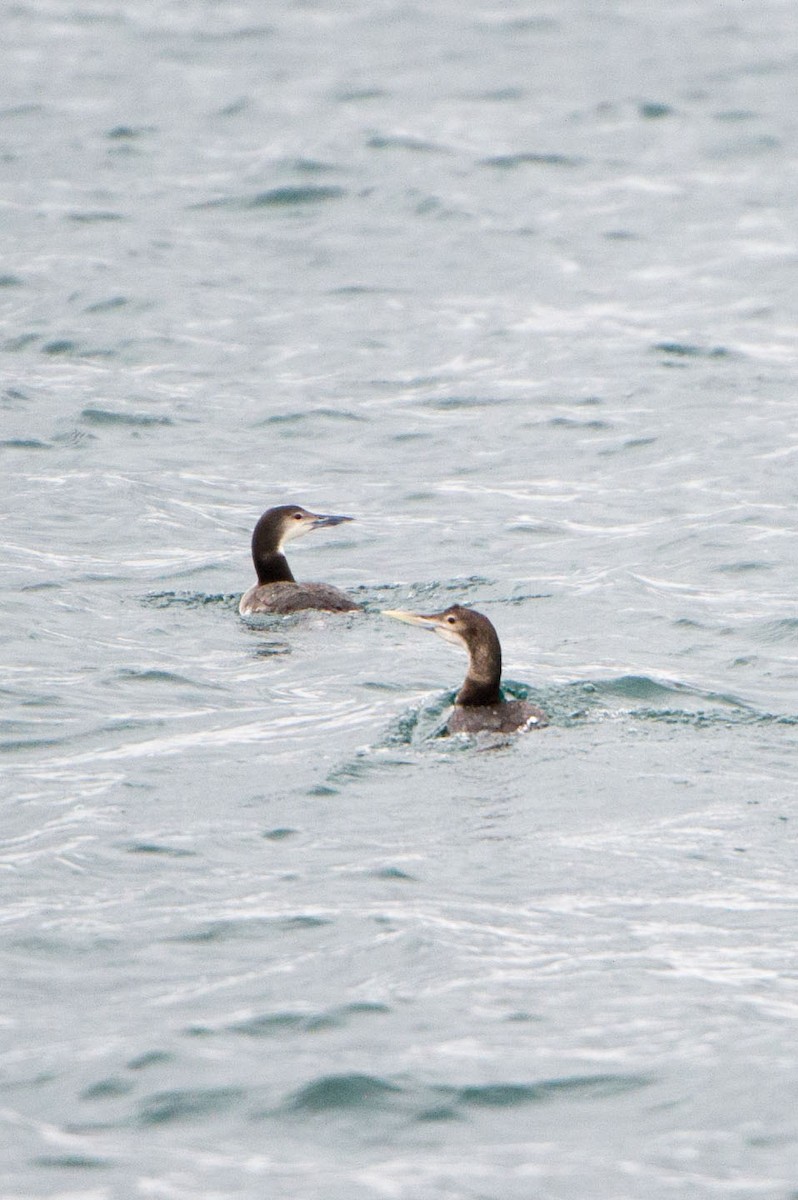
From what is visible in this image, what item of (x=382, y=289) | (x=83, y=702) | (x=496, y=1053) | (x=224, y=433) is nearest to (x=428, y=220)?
(x=382, y=289)

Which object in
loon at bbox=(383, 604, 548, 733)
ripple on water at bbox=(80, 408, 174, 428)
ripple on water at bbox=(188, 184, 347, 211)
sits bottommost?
ripple on water at bbox=(80, 408, 174, 428)

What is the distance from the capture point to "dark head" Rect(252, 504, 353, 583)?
12461mm

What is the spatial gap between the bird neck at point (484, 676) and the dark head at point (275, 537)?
273 cm

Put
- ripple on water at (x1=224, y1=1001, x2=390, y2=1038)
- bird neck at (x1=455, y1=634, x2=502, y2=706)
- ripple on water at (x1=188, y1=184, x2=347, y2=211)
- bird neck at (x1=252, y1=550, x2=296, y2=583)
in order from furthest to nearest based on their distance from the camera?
1. ripple on water at (x1=188, y1=184, x2=347, y2=211)
2. bird neck at (x1=252, y1=550, x2=296, y2=583)
3. bird neck at (x1=455, y1=634, x2=502, y2=706)
4. ripple on water at (x1=224, y1=1001, x2=390, y2=1038)

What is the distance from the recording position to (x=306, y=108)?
27516 millimetres

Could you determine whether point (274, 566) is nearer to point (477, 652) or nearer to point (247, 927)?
point (477, 652)

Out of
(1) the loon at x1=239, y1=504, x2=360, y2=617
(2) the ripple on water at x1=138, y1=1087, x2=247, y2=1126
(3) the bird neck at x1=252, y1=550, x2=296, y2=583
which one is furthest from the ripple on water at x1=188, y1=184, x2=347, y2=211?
(2) the ripple on water at x1=138, y1=1087, x2=247, y2=1126

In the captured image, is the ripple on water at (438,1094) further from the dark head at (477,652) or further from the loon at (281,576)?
the loon at (281,576)

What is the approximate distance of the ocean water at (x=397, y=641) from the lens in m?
6.27

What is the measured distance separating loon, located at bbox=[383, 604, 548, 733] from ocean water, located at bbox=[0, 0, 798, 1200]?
194 mm

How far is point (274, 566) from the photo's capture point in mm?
12477

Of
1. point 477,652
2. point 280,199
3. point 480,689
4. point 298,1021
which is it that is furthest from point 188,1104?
point 280,199

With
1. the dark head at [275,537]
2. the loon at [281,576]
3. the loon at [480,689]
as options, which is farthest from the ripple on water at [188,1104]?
the dark head at [275,537]

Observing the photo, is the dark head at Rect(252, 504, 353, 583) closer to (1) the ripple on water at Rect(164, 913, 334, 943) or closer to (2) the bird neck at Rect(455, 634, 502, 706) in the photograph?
(2) the bird neck at Rect(455, 634, 502, 706)
